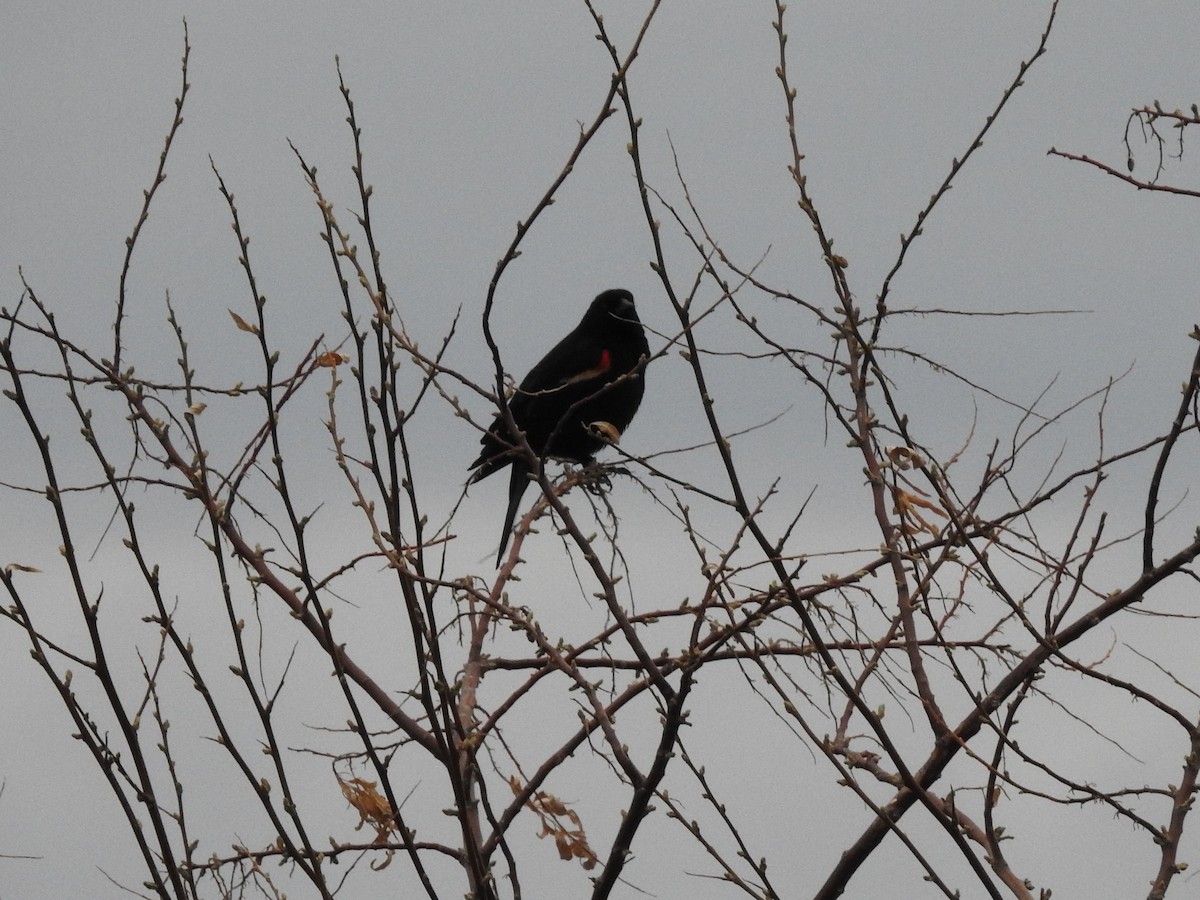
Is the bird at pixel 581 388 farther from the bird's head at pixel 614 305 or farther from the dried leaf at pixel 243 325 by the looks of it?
the dried leaf at pixel 243 325

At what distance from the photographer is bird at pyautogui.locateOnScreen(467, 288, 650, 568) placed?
7161 mm

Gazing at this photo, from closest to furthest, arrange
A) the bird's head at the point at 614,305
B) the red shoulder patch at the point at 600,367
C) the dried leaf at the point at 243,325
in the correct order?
the dried leaf at the point at 243,325 < the red shoulder patch at the point at 600,367 < the bird's head at the point at 614,305

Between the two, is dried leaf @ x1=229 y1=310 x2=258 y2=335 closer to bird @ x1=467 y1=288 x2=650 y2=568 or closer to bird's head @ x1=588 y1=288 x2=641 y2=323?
bird @ x1=467 y1=288 x2=650 y2=568

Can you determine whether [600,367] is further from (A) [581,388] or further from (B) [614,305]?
(B) [614,305]

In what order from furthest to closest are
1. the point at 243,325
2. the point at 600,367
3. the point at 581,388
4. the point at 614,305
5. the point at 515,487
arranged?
the point at 614,305 → the point at 600,367 → the point at 581,388 → the point at 515,487 → the point at 243,325

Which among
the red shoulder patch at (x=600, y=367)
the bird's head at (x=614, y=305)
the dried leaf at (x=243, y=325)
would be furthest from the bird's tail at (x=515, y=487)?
the dried leaf at (x=243, y=325)

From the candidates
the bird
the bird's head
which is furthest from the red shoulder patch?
the bird's head

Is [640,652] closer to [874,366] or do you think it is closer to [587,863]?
[874,366]

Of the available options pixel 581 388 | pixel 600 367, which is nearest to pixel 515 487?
pixel 581 388

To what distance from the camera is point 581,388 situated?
7590 millimetres

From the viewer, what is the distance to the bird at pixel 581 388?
7161mm

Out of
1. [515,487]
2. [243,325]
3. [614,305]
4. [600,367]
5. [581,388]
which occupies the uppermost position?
[614,305]

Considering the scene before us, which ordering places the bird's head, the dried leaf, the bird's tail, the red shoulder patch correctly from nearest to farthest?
1. the dried leaf
2. the bird's tail
3. the red shoulder patch
4. the bird's head

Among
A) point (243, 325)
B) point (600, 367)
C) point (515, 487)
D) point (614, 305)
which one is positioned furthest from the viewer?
point (614, 305)
